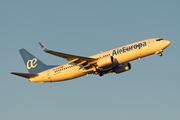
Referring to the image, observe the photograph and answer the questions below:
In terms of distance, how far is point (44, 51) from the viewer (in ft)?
134

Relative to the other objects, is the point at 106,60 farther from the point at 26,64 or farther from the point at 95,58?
the point at 26,64

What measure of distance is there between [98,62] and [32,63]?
51.1 ft

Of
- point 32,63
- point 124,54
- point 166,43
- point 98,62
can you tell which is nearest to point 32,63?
point 32,63

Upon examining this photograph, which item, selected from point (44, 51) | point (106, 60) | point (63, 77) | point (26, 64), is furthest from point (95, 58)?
point (26, 64)

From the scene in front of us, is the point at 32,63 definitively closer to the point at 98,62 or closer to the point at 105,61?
the point at 98,62

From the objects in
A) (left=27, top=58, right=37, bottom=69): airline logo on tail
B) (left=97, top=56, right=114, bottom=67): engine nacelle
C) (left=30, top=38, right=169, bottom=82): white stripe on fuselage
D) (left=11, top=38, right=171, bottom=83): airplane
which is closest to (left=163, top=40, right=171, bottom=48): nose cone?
(left=11, top=38, right=171, bottom=83): airplane

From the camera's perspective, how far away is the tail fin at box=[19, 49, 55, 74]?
5257cm

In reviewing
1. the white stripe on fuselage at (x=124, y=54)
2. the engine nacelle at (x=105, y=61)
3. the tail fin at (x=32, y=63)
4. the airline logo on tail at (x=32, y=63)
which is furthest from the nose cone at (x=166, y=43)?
the airline logo on tail at (x=32, y=63)

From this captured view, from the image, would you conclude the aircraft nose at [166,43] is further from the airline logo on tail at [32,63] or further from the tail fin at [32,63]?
the airline logo on tail at [32,63]

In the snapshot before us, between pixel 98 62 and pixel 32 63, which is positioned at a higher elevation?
pixel 32 63

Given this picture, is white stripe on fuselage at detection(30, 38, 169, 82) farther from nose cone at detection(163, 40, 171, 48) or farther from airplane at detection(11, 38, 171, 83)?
nose cone at detection(163, 40, 171, 48)

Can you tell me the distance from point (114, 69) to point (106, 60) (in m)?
7.66

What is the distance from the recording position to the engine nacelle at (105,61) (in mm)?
44303

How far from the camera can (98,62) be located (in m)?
45.6
